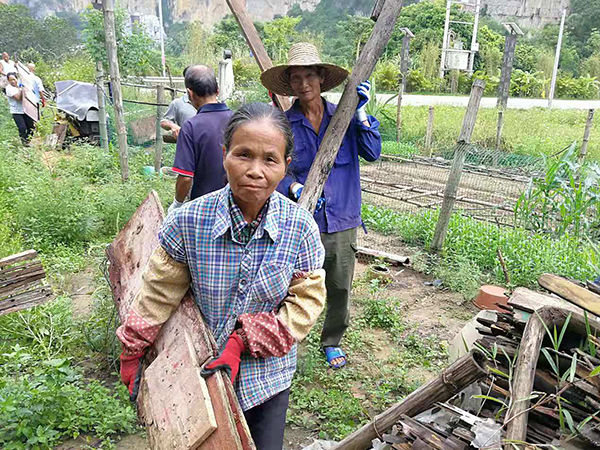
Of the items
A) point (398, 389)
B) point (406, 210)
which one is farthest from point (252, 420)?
point (406, 210)

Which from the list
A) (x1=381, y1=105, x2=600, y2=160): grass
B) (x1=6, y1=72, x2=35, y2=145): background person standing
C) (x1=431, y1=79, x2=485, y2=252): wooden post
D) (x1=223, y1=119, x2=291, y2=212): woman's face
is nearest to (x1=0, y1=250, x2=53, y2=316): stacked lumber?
(x1=223, y1=119, x2=291, y2=212): woman's face

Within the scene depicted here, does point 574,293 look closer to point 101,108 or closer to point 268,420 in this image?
point 268,420

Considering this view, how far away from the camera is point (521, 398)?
5.10ft

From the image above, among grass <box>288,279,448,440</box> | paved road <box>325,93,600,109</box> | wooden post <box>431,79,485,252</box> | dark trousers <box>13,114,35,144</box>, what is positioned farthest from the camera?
paved road <box>325,93,600,109</box>

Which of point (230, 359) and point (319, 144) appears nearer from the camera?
point (230, 359)

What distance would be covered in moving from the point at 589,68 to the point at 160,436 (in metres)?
34.5

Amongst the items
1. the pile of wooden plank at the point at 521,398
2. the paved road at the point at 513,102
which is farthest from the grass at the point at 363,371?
the paved road at the point at 513,102

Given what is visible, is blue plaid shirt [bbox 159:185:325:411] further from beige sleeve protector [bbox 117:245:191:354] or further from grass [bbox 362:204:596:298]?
grass [bbox 362:204:596:298]

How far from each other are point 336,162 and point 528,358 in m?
1.54

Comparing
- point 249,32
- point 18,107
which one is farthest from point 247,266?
point 18,107

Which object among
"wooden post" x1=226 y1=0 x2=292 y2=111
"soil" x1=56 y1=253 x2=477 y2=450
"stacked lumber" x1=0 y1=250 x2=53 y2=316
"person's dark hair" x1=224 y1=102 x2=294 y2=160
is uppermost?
"wooden post" x1=226 y1=0 x2=292 y2=111

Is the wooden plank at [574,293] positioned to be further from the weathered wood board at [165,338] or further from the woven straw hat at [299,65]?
the woven straw hat at [299,65]

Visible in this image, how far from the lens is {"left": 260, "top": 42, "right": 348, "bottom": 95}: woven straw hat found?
2.58 m

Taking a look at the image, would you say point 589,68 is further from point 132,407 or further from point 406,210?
point 132,407
